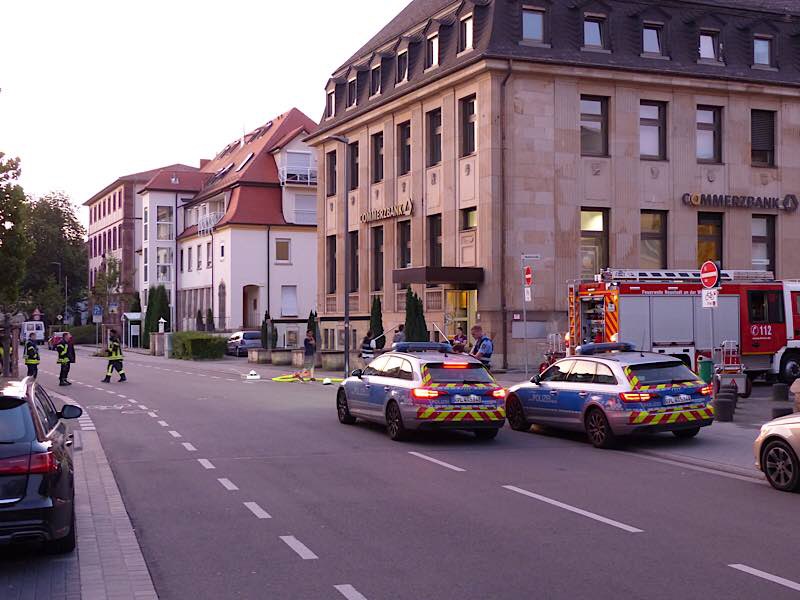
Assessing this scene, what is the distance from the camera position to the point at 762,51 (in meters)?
39.7

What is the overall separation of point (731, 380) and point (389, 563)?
51.0ft

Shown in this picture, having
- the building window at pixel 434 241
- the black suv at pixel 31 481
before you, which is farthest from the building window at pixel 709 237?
the black suv at pixel 31 481

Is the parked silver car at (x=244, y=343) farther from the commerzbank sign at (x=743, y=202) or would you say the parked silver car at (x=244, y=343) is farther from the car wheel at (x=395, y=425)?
the car wheel at (x=395, y=425)

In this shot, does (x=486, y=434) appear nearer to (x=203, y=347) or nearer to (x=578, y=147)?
(x=578, y=147)

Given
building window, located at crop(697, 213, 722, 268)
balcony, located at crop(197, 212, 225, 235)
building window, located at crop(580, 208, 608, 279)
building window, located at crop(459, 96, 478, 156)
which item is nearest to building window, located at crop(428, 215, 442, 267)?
building window, located at crop(459, 96, 478, 156)

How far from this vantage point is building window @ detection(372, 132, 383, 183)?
4478cm

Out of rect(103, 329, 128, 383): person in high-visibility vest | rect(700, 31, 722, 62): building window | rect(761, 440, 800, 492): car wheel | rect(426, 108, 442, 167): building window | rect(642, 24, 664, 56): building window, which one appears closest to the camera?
rect(761, 440, 800, 492): car wheel

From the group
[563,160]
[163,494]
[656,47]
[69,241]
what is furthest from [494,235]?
[69,241]

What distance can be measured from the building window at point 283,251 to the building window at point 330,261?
20.0m

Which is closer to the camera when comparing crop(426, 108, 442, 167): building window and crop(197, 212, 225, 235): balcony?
crop(426, 108, 442, 167): building window

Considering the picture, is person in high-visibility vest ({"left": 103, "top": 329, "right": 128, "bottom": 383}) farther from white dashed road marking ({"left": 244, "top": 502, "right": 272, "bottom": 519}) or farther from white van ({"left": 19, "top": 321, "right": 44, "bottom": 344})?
white van ({"left": 19, "top": 321, "right": 44, "bottom": 344})

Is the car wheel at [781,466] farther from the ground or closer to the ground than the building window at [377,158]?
closer to the ground

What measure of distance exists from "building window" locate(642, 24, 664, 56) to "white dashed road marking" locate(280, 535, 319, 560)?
3220 cm

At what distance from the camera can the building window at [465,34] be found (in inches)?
1463
